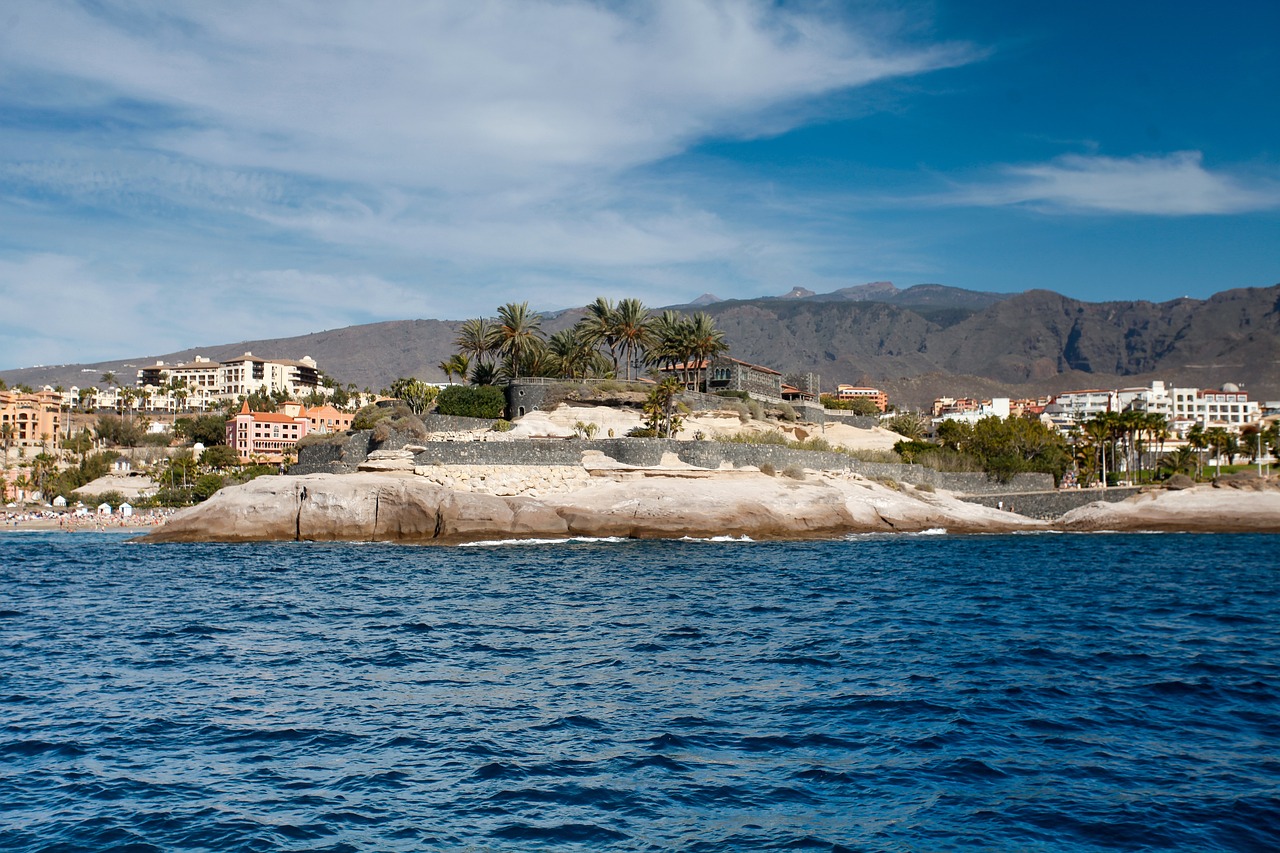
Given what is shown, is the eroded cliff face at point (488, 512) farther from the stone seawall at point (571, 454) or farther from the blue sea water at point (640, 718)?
the blue sea water at point (640, 718)

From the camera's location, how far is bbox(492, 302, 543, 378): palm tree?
7488 centimetres

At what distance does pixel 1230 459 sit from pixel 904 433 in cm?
4700

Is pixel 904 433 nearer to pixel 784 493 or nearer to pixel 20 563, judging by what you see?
pixel 784 493

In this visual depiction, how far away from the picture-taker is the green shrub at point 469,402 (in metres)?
66.8

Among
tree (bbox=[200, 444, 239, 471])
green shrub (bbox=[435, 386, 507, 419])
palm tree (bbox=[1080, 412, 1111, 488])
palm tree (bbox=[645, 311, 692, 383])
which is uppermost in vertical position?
palm tree (bbox=[645, 311, 692, 383])

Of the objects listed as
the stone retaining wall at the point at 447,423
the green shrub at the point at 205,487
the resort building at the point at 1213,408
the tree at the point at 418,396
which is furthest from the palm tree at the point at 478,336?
the resort building at the point at 1213,408

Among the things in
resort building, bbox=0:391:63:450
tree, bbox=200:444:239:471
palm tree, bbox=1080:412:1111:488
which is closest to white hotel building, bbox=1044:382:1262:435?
palm tree, bbox=1080:412:1111:488

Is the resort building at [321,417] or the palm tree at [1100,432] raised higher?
the resort building at [321,417]

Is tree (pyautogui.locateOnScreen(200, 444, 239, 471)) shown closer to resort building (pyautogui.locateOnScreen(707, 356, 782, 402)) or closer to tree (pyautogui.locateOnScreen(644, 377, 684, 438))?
resort building (pyautogui.locateOnScreen(707, 356, 782, 402))

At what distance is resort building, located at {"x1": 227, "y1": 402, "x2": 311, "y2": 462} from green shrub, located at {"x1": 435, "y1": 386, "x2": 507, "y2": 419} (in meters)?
83.6

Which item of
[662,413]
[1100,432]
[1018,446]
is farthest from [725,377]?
[1100,432]

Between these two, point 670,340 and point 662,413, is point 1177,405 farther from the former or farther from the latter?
point 662,413

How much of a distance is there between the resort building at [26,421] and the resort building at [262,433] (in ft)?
90.5

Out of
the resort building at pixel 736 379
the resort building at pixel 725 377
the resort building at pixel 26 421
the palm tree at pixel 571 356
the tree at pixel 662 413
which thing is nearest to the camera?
the tree at pixel 662 413
